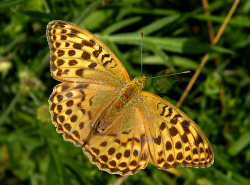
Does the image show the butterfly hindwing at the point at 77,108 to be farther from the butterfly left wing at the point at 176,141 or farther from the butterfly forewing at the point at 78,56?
the butterfly left wing at the point at 176,141

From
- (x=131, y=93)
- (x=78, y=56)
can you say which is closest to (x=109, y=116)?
(x=131, y=93)

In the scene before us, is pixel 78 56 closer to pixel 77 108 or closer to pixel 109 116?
pixel 77 108

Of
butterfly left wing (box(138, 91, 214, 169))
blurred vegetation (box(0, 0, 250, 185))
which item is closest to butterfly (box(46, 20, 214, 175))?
butterfly left wing (box(138, 91, 214, 169))

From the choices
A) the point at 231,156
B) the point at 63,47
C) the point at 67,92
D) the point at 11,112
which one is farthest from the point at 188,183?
the point at 11,112

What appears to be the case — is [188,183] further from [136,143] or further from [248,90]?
[248,90]

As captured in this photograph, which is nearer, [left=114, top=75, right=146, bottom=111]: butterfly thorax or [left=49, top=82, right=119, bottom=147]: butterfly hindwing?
[left=49, top=82, right=119, bottom=147]: butterfly hindwing

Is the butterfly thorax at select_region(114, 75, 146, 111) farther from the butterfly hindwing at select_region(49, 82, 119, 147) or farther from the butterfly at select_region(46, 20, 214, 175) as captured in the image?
the butterfly hindwing at select_region(49, 82, 119, 147)
